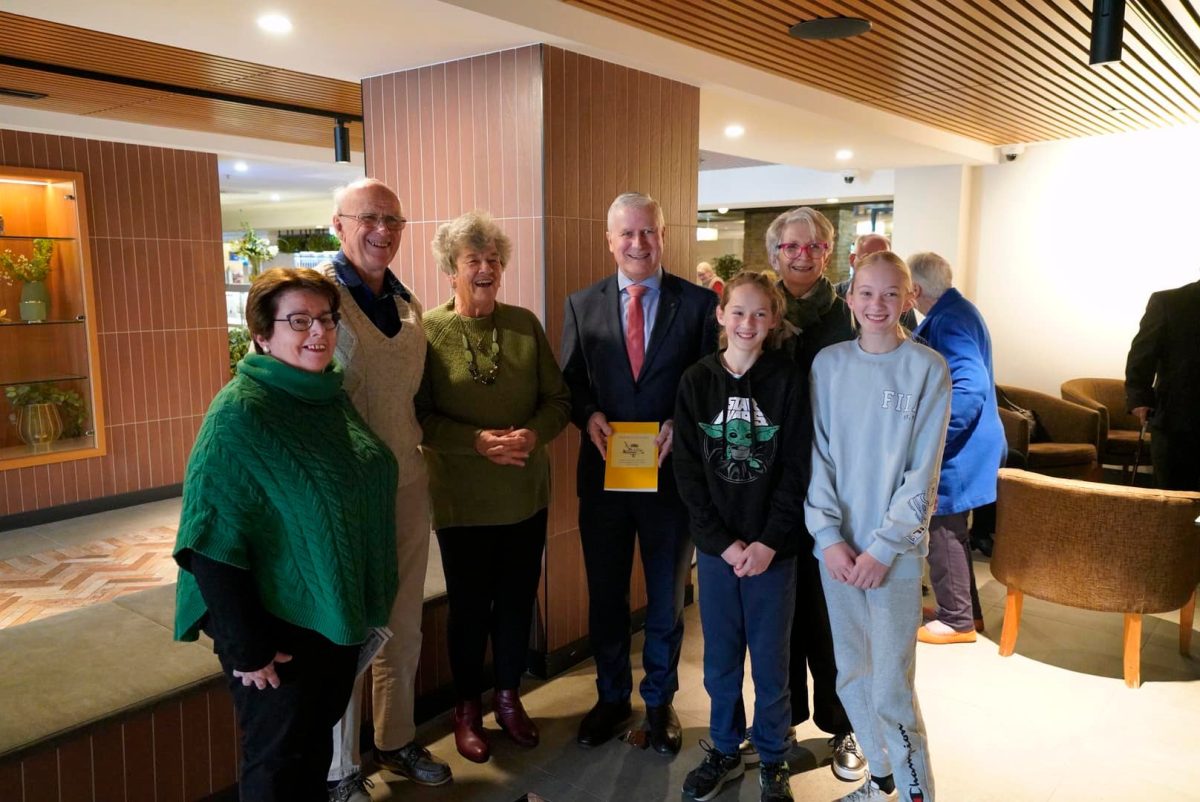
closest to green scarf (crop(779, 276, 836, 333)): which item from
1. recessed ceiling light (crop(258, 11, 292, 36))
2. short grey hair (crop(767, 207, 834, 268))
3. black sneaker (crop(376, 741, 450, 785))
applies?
short grey hair (crop(767, 207, 834, 268))

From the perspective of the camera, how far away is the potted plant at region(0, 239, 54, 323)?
5.50 meters

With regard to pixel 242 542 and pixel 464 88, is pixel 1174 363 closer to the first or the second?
pixel 464 88

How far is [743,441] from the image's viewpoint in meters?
2.33

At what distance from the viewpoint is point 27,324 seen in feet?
18.6

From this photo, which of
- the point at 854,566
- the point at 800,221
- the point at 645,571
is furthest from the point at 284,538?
the point at 800,221

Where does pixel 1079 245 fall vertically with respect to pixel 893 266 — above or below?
above

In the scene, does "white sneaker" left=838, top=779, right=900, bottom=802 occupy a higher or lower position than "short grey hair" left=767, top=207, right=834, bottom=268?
lower

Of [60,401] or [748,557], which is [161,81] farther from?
[748,557]

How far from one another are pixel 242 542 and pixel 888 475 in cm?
158

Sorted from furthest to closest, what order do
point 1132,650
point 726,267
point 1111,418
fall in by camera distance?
point 726,267 < point 1111,418 < point 1132,650

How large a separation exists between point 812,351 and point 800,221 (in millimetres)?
399

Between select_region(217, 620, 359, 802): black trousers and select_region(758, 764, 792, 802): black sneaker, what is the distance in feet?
4.34

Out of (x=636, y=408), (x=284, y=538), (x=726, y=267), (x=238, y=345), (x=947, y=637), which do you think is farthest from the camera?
(x=726, y=267)

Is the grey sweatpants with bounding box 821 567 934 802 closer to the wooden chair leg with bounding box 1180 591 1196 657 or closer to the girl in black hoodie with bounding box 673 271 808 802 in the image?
Answer: the girl in black hoodie with bounding box 673 271 808 802
